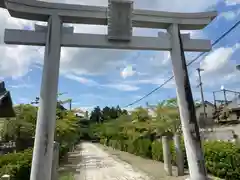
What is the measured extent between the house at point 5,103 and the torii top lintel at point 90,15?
166 centimetres

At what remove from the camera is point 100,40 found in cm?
544

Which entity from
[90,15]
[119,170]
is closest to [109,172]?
[119,170]

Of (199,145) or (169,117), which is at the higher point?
(169,117)

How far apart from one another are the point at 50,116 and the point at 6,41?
6.16 feet

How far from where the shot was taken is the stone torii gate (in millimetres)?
4812

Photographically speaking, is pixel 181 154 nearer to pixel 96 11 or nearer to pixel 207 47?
pixel 207 47

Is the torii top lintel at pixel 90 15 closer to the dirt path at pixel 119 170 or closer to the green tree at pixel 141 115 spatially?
the dirt path at pixel 119 170

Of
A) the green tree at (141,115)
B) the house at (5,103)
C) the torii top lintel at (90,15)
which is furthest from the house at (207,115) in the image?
the house at (5,103)

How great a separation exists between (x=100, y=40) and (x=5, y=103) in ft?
8.14

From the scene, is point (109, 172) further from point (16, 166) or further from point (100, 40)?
point (100, 40)

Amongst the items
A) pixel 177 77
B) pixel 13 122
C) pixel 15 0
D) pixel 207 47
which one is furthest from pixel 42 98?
pixel 13 122

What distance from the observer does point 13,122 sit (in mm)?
14281

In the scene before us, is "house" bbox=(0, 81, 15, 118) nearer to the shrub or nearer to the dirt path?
the shrub

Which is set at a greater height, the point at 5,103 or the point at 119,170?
the point at 5,103
